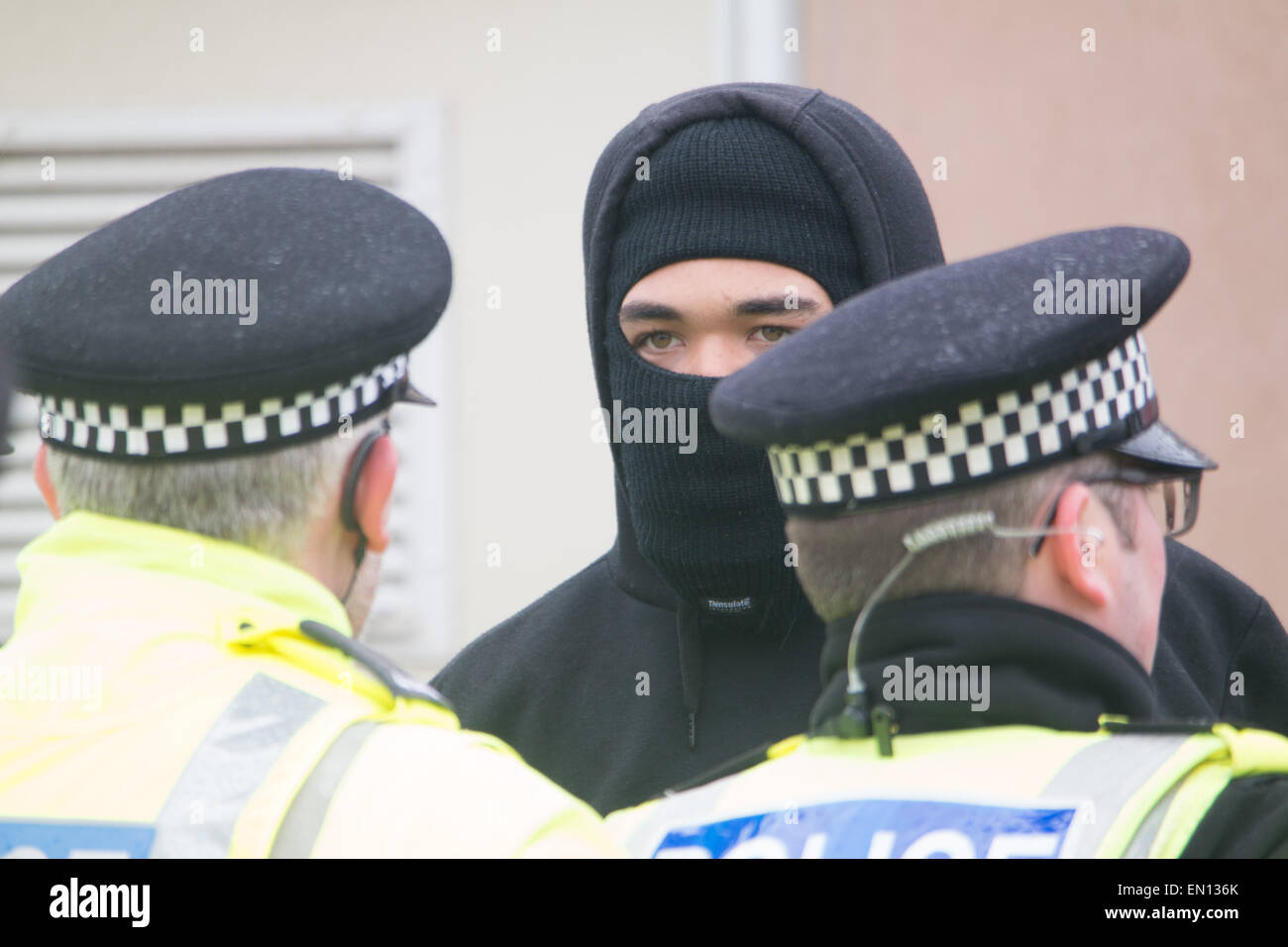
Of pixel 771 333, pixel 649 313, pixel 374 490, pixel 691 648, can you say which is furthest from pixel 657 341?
pixel 374 490

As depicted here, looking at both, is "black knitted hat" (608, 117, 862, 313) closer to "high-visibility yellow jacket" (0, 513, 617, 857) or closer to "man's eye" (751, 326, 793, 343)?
"man's eye" (751, 326, 793, 343)

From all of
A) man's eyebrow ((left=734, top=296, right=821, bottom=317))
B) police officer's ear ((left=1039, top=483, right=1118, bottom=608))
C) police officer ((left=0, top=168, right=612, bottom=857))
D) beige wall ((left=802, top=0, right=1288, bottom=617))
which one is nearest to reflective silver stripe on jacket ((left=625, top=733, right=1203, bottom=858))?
police officer's ear ((left=1039, top=483, right=1118, bottom=608))

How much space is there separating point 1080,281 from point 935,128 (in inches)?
113

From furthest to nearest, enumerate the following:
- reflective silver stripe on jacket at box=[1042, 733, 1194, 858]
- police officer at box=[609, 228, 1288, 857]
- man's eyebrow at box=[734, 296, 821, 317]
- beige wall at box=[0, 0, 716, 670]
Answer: beige wall at box=[0, 0, 716, 670] → man's eyebrow at box=[734, 296, 821, 317] → police officer at box=[609, 228, 1288, 857] → reflective silver stripe on jacket at box=[1042, 733, 1194, 858]

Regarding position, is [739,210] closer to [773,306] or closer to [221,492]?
[773,306]

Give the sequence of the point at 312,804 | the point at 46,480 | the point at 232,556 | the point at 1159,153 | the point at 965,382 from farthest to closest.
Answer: the point at 1159,153
the point at 46,480
the point at 232,556
the point at 965,382
the point at 312,804

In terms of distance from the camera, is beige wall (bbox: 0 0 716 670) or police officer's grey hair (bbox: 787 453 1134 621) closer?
police officer's grey hair (bbox: 787 453 1134 621)

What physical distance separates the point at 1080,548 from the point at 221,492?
86 centimetres

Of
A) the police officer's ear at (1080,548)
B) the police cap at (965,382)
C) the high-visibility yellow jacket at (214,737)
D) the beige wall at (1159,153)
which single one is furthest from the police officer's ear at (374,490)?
the beige wall at (1159,153)

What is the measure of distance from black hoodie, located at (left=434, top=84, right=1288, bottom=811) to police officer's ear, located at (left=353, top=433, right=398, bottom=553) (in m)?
0.79

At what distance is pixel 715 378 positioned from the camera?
2275 millimetres

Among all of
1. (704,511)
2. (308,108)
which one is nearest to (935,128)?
(308,108)

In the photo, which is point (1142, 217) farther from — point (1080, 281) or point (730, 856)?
point (730, 856)

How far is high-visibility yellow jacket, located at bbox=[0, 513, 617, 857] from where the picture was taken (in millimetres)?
1348
